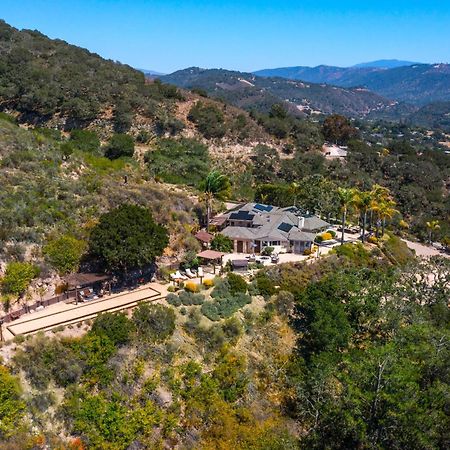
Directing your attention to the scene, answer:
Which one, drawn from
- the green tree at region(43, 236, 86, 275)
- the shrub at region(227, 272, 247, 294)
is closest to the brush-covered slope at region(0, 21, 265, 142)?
the green tree at region(43, 236, 86, 275)

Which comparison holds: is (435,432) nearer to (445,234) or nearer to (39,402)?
(39,402)

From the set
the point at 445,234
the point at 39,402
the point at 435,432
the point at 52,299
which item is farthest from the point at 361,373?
the point at 445,234

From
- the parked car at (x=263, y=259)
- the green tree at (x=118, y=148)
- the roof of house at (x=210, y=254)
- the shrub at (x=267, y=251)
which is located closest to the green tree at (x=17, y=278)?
the roof of house at (x=210, y=254)

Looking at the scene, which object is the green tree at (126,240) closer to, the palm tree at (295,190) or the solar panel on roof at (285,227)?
the solar panel on roof at (285,227)

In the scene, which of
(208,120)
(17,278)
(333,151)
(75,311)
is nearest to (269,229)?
(75,311)

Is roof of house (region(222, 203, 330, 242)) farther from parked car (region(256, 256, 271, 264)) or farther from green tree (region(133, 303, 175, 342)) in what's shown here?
green tree (region(133, 303, 175, 342))

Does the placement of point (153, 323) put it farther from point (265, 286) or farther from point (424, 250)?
point (424, 250)
